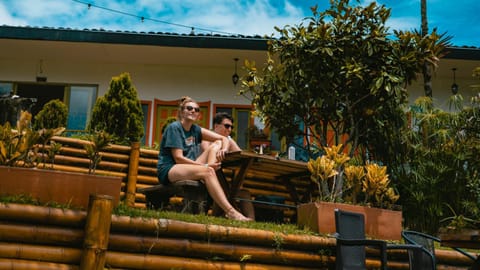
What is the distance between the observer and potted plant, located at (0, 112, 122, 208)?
150 inches

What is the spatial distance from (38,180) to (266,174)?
3411 mm

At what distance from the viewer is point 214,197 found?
4.97 metres

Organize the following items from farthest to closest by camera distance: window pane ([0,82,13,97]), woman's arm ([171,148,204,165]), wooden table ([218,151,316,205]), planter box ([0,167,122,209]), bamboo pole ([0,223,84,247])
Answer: window pane ([0,82,13,97])
wooden table ([218,151,316,205])
woman's arm ([171,148,204,165])
planter box ([0,167,122,209])
bamboo pole ([0,223,84,247])

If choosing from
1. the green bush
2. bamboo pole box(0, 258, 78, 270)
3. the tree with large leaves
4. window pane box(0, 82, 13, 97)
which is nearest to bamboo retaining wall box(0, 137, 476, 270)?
bamboo pole box(0, 258, 78, 270)

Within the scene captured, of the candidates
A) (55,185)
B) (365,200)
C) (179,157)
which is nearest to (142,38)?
(179,157)

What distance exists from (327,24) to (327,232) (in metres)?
2.91

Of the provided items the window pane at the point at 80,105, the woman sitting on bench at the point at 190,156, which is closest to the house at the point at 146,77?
the window pane at the point at 80,105

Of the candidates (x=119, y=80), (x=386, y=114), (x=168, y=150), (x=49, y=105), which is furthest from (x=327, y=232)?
(x=49, y=105)

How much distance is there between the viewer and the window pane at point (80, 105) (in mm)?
12461

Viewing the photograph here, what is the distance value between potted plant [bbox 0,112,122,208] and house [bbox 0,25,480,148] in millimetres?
7918

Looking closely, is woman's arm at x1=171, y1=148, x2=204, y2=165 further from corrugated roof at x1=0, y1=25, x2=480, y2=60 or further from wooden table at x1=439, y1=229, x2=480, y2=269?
corrugated roof at x1=0, y1=25, x2=480, y2=60

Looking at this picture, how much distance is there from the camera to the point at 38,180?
3852mm

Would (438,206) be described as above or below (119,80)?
below

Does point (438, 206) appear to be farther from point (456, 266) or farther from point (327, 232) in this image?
point (327, 232)
